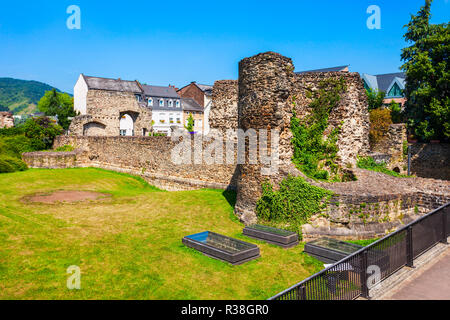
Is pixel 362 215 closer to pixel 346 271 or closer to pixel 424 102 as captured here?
pixel 346 271

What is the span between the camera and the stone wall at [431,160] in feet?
82.1

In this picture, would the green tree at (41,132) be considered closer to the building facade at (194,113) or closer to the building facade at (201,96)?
the building facade at (194,113)

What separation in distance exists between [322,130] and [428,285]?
770cm

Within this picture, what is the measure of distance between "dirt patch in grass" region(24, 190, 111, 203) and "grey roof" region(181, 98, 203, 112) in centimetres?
4161

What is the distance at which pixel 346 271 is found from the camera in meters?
6.19

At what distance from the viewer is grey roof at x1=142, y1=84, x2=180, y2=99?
5453 centimetres

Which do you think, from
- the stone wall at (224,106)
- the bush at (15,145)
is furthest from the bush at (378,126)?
the bush at (15,145)

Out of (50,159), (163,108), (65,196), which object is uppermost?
(163,108)

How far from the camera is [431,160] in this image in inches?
1003

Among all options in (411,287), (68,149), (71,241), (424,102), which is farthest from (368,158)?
(68,149)

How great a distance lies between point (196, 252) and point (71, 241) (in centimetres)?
379

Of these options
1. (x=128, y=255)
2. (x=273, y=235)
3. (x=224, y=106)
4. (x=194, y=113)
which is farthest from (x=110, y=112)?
(x=273, y=235)

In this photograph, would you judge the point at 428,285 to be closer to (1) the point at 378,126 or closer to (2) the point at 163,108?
(1) the point at 378,126

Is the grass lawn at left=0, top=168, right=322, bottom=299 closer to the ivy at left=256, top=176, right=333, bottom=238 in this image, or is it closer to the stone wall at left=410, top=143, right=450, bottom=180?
the ivy at left=256, top=176, right=333, bottom=238
